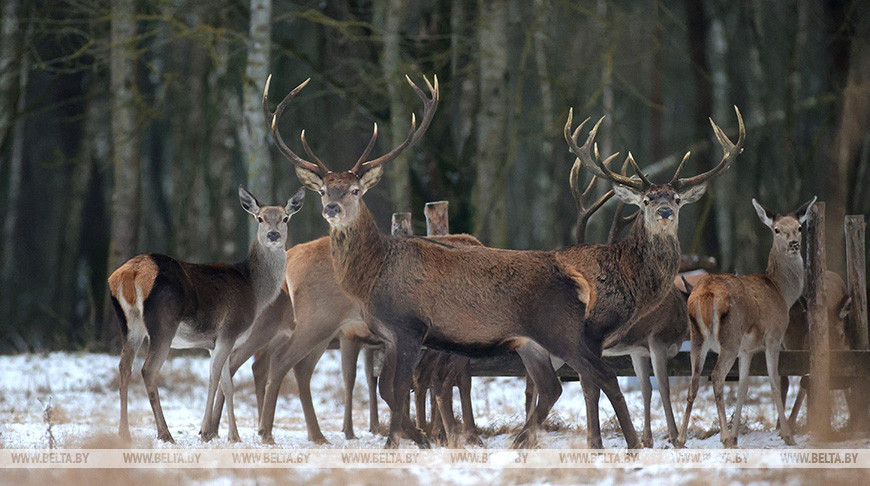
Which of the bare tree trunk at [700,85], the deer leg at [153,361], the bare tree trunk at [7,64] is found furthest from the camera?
the bare tree trunk at [700,85]

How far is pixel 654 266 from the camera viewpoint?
801 centimetres

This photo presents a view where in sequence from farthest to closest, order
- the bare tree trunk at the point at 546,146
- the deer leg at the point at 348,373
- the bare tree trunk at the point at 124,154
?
the bare tree trunk at the point at 546,146 → the bare tree trunk at the point at 124,154 → the deer leg at the point at 348,373

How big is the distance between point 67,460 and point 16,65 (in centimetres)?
1037

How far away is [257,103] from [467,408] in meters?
5.76

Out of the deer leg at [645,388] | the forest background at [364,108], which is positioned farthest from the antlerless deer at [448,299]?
the forest background at [364,108]

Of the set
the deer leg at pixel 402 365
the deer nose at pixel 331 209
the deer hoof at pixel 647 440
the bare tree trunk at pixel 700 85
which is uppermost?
the bare tree trunk at pixel 700 85

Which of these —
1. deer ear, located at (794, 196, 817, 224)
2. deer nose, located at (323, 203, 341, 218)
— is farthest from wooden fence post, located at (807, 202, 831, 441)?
deer nose, located at (323, 203, 341, 218)

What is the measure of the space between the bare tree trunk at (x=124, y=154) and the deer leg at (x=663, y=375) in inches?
348

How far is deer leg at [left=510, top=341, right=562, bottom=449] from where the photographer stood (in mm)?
7848

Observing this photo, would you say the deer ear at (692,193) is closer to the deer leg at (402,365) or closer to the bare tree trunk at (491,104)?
the deer leg at (402,365)

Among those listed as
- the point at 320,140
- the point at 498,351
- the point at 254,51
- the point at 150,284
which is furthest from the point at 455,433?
the point at 320,140

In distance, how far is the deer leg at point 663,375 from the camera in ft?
28.1

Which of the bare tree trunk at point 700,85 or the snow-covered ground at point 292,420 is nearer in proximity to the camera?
the snow-covered ground at point 292,420

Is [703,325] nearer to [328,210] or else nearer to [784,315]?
[784,315]
